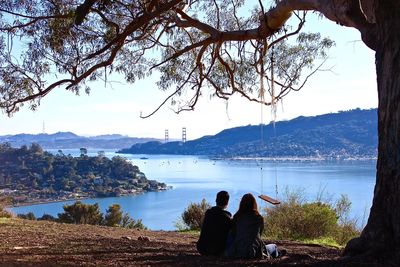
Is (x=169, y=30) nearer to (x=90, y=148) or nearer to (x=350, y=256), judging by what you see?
(x=350, y=256)

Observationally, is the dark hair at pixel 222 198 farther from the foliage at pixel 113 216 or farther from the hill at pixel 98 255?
the foliage at pixel 113 216

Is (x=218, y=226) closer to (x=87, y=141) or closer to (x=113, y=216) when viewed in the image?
(x=113, y=216)

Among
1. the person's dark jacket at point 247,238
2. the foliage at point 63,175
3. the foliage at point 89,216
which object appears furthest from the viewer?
the foliage at point 63,175

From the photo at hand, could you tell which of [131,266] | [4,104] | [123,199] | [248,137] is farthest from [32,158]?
[131,266]

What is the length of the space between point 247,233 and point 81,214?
12.1 m

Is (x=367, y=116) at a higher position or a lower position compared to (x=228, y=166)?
higher

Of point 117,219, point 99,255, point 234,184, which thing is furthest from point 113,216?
point 234,184

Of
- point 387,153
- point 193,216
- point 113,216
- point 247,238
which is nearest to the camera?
point 387,153

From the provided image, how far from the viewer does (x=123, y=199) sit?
32.9 metres

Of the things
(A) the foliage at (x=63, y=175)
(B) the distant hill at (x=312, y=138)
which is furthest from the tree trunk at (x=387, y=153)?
(B) the distant hill at (x=312, y=138)

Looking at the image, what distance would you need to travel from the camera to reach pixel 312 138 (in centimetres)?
4244

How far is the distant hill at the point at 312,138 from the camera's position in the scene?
3806 centimetres

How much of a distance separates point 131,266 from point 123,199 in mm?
27863

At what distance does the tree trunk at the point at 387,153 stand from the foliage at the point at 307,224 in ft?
20.9
